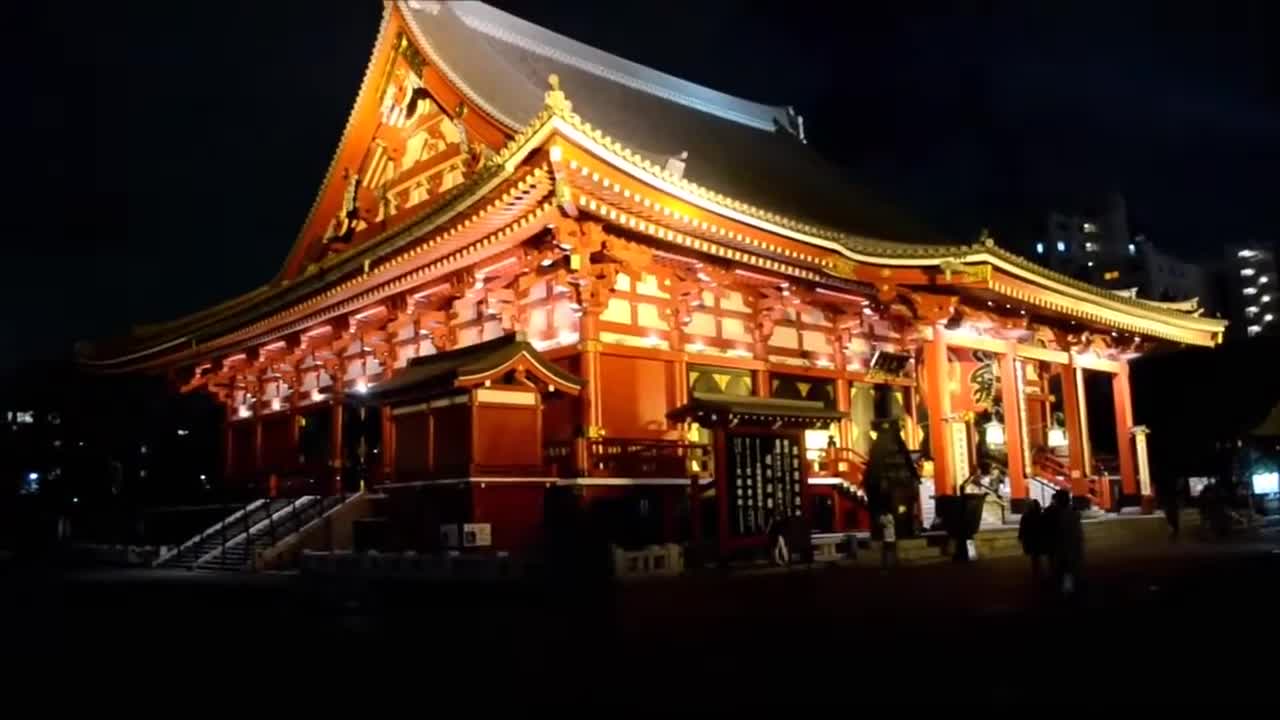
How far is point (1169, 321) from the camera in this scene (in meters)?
30.1

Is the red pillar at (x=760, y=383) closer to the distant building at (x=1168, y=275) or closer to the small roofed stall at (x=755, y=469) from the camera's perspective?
the small roofed stall at (x=755, y=469)

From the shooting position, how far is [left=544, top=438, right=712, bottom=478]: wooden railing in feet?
61.7

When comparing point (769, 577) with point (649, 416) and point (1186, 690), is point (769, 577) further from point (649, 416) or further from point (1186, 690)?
point (1186, 690)

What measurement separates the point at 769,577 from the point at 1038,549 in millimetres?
4102

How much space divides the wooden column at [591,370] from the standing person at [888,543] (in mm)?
5762

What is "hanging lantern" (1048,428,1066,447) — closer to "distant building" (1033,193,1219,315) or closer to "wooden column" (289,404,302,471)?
"wooden column" (289,404,302,471)

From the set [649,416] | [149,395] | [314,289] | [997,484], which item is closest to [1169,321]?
[997,484]

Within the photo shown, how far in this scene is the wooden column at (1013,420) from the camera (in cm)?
2504

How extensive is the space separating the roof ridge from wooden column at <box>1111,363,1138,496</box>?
15892mm

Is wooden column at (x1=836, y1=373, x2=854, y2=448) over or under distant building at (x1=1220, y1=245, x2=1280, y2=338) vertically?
under

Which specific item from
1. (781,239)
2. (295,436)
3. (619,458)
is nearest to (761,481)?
(619,458)

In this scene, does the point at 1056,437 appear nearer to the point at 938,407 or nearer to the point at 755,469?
the point at 938,407

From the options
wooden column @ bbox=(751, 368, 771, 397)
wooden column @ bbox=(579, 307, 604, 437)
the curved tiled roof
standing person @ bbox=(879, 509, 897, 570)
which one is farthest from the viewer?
the curved tiled roof

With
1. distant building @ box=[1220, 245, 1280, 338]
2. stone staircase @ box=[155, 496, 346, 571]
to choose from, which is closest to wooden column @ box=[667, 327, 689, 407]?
stone staircase @ box=[155, 496, 346, 571]
